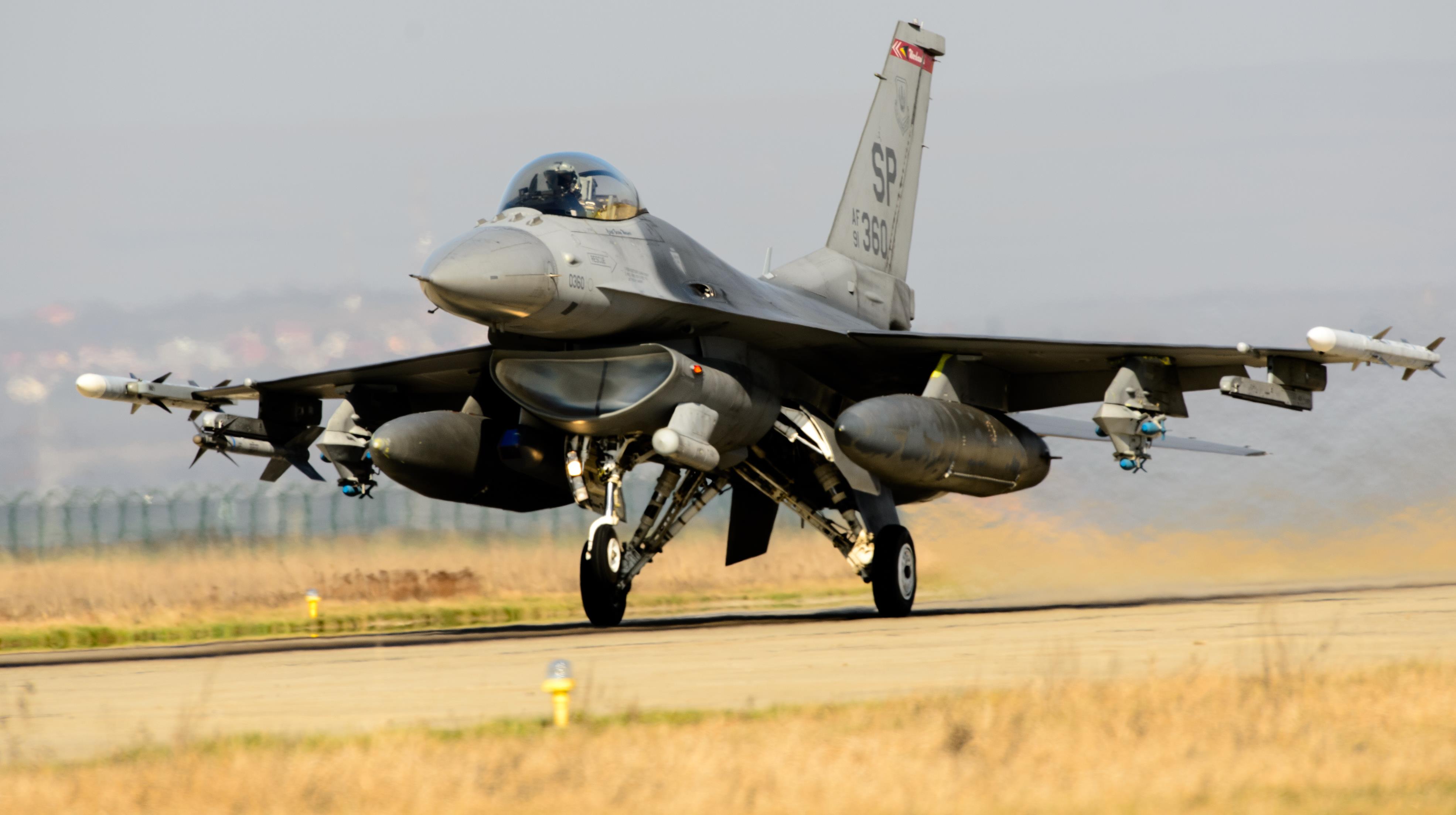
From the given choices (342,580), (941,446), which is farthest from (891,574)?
(342,580)

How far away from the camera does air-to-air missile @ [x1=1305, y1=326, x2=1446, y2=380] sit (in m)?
14.7

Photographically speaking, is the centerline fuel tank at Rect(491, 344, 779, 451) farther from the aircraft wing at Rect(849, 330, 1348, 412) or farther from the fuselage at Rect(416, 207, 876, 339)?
the aircraft wing at Rect(849, 330, 1348, 412)

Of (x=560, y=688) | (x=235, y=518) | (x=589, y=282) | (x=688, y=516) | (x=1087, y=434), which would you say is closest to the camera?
(x=560, y=688)

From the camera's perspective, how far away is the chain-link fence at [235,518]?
24.1 m

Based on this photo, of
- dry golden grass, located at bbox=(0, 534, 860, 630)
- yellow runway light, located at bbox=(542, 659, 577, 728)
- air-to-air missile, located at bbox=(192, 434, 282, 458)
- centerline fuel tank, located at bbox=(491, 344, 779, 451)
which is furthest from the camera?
dry golden grass, located at bbox=(0, 534, 860, 630)

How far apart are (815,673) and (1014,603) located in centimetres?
1123

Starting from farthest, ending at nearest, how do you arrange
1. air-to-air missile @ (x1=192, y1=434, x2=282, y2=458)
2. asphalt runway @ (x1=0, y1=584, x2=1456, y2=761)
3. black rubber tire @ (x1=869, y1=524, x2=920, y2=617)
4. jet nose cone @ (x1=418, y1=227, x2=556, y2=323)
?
air-to-air missile @ (x1=192, y1=434, x2=282, y2=458) → black rubber tire @ (x1=869, y1=524, x2=920, y2=617) → jet nose cone @ (x1=418, y1=227, x2=556, y2=323) → asphalt runway @ (x1=0, y1=584, x2=1456, y2=761)

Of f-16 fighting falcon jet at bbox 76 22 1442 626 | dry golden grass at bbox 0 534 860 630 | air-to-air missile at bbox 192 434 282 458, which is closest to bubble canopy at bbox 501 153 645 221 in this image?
f-16 fighting falcon jet at bbox 76 22 1442 626

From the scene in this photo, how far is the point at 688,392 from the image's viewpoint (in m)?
15.1

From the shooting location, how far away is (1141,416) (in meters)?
16.1

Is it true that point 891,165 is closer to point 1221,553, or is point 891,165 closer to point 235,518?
point 1221,553

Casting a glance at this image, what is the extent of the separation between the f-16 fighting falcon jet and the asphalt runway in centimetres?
170

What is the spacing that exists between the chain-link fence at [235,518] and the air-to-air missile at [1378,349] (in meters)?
14.0

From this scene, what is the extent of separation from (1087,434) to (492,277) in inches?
392
